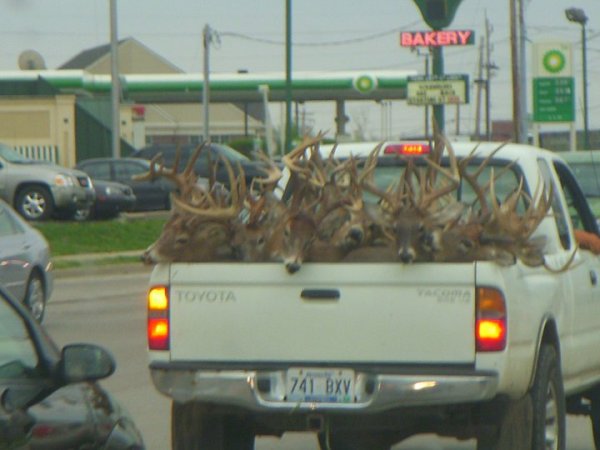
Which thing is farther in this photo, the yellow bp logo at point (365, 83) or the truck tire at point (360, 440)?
the yellow bp logo at point (365, 83)

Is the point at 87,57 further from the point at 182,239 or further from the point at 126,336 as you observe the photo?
the point at 182,239

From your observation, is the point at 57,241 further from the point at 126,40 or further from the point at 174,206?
the point at 126,40

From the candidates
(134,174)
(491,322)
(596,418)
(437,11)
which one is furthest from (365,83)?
(491,322)

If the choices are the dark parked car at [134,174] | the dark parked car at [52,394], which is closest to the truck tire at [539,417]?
the dark parked car at [52,394]

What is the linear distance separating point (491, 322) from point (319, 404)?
88cm

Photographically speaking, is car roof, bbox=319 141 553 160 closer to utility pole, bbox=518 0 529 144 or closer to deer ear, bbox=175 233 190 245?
deer ear, bbox=175 233 190 245

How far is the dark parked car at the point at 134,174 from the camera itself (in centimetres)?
3616

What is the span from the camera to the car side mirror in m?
5.18

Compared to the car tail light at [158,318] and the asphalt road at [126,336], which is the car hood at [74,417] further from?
the asphalt road at [126,336]

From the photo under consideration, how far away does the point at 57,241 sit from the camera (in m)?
27.2

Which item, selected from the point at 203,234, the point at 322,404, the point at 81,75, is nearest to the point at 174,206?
the point at 203,234

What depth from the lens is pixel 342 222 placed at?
726 centimetres

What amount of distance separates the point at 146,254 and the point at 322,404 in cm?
113

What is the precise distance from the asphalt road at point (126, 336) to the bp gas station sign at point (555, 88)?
47.9 ft
